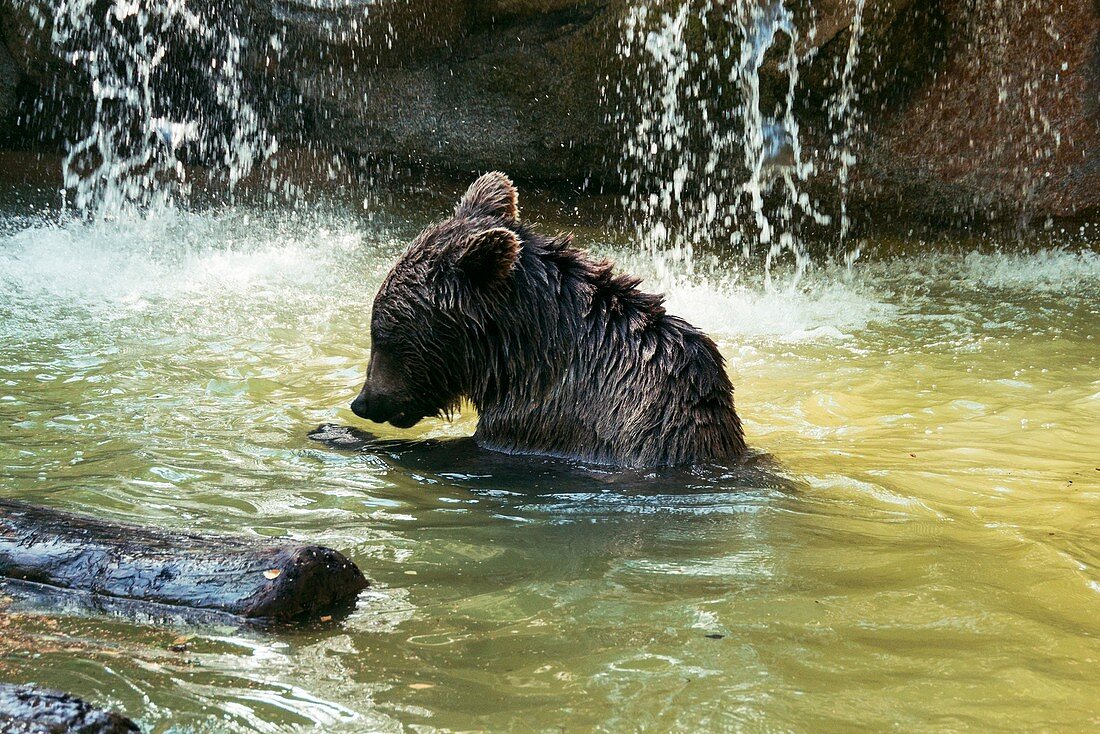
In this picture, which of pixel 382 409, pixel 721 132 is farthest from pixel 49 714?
pixel 721 132

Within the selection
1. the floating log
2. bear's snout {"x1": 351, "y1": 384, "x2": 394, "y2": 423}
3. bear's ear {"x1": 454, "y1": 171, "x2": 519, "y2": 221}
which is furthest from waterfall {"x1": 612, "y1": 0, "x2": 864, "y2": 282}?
the floating log

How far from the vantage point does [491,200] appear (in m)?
5.98

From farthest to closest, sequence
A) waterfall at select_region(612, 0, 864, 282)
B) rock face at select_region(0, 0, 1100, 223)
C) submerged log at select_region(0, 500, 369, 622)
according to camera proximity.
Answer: waterfall at select_region(612, 0, 864, 282)
rock face at select_region(0, 0, 1100, 223)
submerged log at select_region(0, 500, 369, 622)

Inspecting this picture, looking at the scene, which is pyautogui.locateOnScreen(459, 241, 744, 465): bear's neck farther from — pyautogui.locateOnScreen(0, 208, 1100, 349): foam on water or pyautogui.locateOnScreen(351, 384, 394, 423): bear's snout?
pyautogui.locateOnScreen(0, 208, 1100, 349): foam on water

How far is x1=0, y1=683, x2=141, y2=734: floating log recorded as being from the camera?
7.73 ft

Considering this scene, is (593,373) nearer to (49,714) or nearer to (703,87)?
(49,714)

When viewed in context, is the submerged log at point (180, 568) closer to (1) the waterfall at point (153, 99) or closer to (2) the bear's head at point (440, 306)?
(2) the bear's head at point (440, 306)

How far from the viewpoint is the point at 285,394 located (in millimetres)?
7234

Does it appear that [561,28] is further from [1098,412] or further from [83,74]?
[1098,412]

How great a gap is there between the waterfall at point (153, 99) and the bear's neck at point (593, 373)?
310 inches

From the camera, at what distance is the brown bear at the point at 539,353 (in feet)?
17.4

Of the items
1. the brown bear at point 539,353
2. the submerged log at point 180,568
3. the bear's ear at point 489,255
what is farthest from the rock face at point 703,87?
the submerged log at point 180,568

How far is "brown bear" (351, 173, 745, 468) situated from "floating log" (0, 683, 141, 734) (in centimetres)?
→ 314

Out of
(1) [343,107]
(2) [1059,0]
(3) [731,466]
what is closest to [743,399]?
(3) [731,466]
